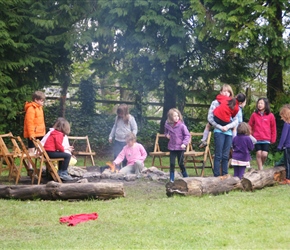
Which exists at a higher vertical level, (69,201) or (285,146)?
(285,146)

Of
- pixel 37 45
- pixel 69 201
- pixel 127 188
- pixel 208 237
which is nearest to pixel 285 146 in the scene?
pixel 127 188

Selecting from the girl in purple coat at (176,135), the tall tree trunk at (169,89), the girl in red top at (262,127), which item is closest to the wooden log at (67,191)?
the girl in purple coat at (176,135)

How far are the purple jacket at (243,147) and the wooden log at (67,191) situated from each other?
8.46 ft

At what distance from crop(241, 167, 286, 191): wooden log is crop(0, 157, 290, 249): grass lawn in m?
0.27

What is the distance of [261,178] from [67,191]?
3415 millimetres

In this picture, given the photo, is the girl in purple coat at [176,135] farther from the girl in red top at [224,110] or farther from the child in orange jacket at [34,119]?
the child in orange jacket at [34,119]

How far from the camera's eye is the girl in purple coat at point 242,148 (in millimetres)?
10914

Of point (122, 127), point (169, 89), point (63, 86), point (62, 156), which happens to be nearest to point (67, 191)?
point (62, 156)

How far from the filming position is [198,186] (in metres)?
9.45

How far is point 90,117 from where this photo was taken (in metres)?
20.5

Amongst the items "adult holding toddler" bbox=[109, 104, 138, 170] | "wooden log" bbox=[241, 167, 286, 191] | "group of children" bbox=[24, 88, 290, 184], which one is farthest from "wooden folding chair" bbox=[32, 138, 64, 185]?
"wooden log" bbox=[241, 167, 286, 191]

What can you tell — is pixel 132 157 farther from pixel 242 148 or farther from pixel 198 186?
pixel 198 186

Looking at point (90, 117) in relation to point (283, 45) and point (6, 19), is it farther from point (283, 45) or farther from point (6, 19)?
point (283, 45)

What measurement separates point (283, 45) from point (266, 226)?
29.3 ft
